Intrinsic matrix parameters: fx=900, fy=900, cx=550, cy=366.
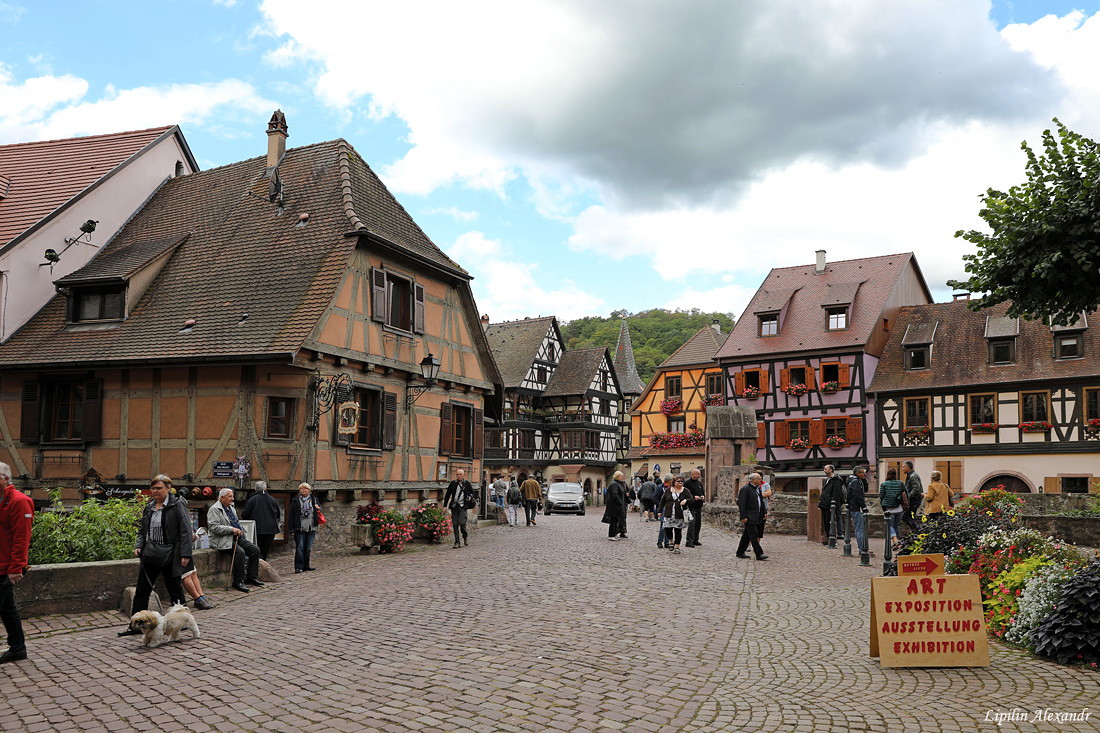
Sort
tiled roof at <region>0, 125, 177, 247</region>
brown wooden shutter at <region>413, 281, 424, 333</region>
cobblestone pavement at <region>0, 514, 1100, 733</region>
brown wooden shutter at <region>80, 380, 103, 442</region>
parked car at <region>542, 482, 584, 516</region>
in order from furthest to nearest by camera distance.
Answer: parked car at <region>542, 482, 584, 516</region>
tiled roof at <region>0, 125, 177, 247</region>
brown wooden shutter at <region>413, 281, 424, 333</region>
brown wooden shutter at <region>80, 380, 103, 442</region>
cobblestone pavement at <region>0, 514, 1100, 733</region>

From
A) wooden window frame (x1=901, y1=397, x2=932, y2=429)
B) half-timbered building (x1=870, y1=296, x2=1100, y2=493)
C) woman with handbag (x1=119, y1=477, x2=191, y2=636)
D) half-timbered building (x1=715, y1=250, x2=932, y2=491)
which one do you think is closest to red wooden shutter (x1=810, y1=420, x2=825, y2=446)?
half-timbered building (x1=715, y1=250, x2=932, y2=491)

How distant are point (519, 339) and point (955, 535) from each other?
1868 inches

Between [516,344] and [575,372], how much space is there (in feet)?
13.6

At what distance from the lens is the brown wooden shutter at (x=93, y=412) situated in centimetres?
1830

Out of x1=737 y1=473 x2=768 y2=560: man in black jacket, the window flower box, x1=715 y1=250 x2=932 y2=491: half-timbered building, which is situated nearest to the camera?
x1=737 y1=473 x2=768 y2=560: man in black jacket

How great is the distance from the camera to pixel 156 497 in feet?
31.1

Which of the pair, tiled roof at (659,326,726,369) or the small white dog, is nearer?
the small white dog

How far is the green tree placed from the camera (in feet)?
33.2

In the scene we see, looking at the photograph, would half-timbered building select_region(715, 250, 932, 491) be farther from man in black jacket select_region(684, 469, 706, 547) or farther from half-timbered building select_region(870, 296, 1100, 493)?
man in black jacket select_region(684, 469, 706, 547)

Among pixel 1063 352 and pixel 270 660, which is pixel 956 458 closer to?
pixel 1063 352

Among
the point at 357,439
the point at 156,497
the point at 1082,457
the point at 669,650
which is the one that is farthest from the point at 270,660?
the point at 1082,457

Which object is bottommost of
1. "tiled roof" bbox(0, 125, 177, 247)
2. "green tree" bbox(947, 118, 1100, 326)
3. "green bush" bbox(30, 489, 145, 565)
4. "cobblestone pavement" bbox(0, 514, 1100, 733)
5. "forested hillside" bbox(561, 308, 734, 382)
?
"cobblestone pavement" bbox(0, 514, 1100, 733)

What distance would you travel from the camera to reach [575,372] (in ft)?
188

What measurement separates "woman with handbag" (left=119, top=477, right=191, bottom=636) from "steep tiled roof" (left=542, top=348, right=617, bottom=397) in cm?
4619
